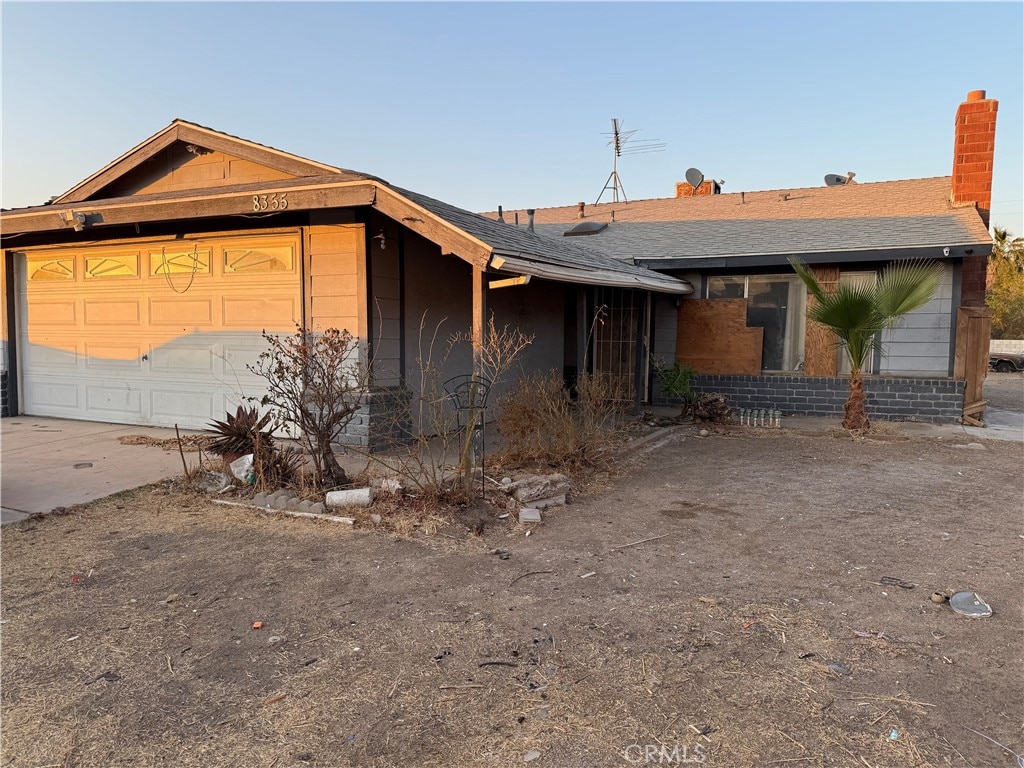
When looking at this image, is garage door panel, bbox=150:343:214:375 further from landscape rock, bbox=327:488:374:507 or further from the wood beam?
landscape rock, bbox=327:488:374:507

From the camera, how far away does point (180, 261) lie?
917cm

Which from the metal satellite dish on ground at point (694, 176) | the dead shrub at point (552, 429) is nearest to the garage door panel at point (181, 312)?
the dead shrub at point (552, 429)

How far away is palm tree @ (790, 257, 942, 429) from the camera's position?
8.88 m

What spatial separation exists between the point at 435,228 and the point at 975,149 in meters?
11.4

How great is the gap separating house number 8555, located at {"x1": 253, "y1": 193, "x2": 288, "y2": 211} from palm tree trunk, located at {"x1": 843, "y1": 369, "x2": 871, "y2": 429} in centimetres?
794

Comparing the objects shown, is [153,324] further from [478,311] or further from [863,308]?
[863,308]

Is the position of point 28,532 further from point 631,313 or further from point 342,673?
point 631,313

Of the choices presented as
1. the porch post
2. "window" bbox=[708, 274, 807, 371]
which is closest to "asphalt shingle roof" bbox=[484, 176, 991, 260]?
"window" bbox=[708, 274, 807, 371]

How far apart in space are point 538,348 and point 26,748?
33.4 feet

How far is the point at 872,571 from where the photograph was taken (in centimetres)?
438

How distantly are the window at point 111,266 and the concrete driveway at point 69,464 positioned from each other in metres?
2.24

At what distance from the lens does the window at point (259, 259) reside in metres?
8.35

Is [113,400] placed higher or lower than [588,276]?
lower

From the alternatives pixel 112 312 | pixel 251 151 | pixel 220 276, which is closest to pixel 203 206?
pixel 251 151
